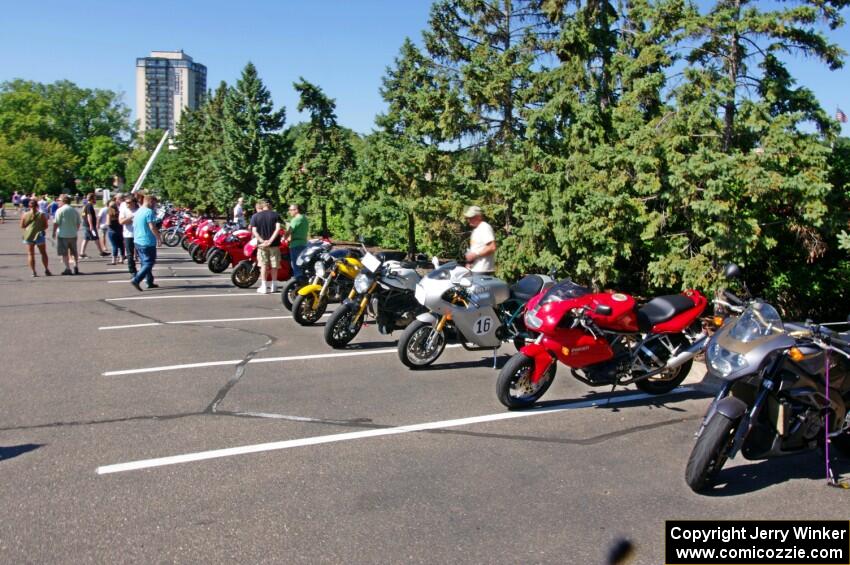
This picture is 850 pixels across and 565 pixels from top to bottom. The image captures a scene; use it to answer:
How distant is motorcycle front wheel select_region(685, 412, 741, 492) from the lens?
453 centimetres

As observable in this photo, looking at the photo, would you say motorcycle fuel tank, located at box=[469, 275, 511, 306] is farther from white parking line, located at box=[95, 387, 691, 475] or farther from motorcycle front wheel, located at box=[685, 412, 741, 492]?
motorcycle front wheel, located at box=[685, 412, 741, 492]

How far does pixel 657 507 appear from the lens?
446cm

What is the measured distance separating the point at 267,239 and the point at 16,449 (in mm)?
8165

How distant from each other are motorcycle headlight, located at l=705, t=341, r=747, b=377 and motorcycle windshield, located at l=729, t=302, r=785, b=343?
128 millimetres

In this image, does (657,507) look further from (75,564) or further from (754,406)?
(75,564)

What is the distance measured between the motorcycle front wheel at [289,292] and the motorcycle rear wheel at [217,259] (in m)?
5.42

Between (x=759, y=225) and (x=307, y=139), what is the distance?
22773 mm

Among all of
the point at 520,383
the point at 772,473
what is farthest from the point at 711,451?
the point at 520,383

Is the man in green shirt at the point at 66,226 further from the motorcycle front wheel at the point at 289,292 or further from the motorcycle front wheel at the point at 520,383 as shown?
the motorcycle front wheel at the point at 520,383

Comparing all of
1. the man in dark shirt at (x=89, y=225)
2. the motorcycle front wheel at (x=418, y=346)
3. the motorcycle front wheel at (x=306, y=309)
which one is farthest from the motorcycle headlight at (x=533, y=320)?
the man in dark shirt at (x=89, y=225)

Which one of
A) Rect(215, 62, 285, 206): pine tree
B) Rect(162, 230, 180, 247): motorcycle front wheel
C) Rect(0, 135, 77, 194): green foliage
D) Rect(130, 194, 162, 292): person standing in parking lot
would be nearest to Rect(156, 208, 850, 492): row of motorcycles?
Rect(130, 194, 162, 292): person standing in parking lot

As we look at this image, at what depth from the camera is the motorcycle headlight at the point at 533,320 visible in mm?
6371

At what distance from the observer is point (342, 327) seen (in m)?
8.94

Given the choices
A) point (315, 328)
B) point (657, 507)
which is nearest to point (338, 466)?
point (657, 507)
